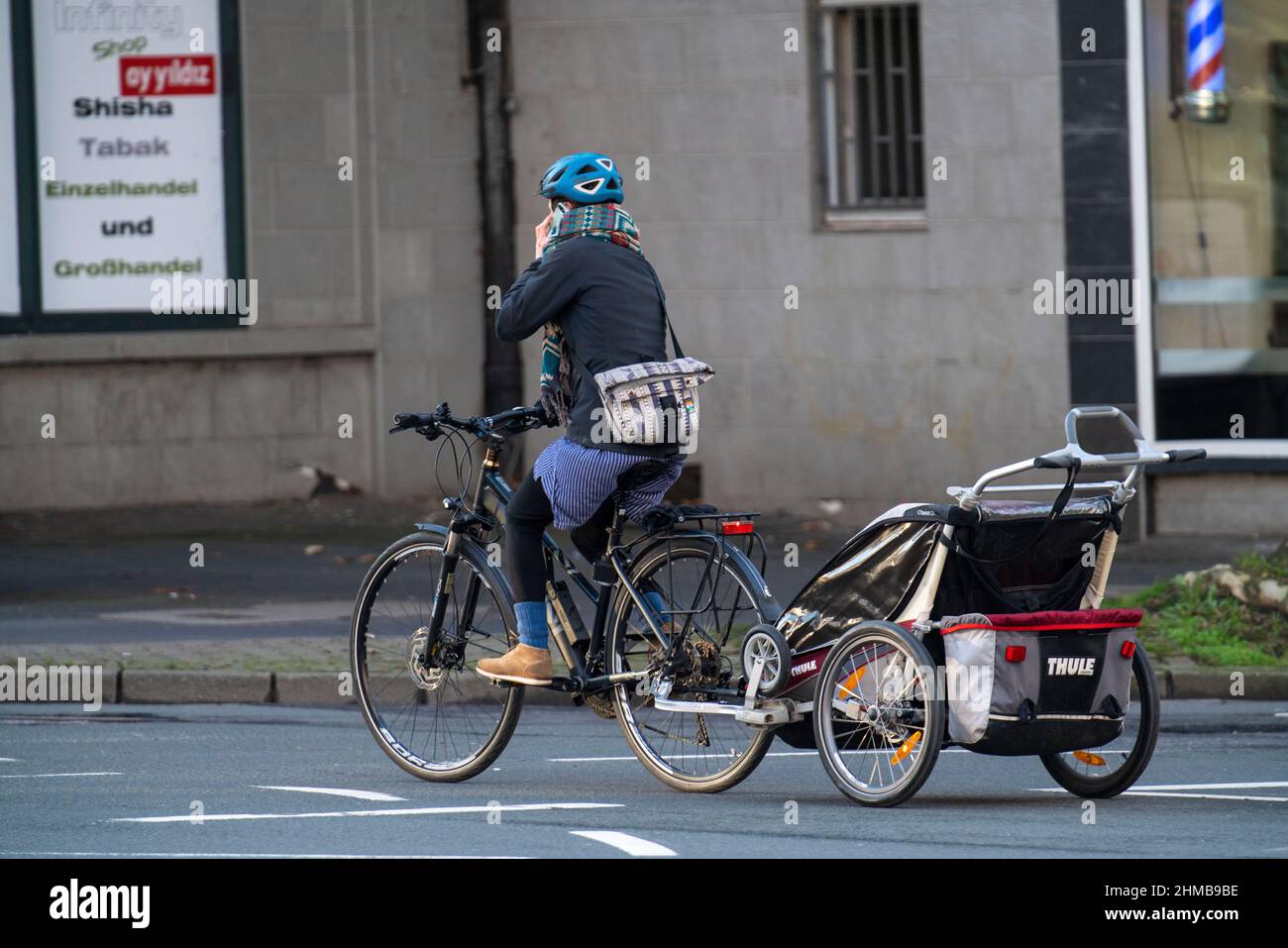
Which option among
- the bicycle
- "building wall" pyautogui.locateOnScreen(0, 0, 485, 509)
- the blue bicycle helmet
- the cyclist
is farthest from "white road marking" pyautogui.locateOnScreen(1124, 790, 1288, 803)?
"building wall" pyautogui.locateOnScreen(0, 0, 485, 509)

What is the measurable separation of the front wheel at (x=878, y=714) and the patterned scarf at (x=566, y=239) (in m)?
1.27

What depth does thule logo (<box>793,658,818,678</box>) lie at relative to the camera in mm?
7062

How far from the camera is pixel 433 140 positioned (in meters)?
15.5

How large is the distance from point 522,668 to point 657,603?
522mm

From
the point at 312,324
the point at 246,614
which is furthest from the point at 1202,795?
the point at 312,324

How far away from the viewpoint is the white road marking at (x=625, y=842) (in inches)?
243

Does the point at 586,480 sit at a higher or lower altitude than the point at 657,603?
higher

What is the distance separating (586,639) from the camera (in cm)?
743

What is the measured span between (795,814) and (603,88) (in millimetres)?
9232

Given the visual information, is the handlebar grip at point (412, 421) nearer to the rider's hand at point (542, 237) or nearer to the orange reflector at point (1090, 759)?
the rider's hand at point (542, 237)

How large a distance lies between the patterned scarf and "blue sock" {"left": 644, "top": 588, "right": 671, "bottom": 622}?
2.12 ft

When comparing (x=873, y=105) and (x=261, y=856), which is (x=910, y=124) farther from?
(x=261, y=856)

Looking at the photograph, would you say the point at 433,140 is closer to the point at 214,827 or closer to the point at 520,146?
the point at 520,146
